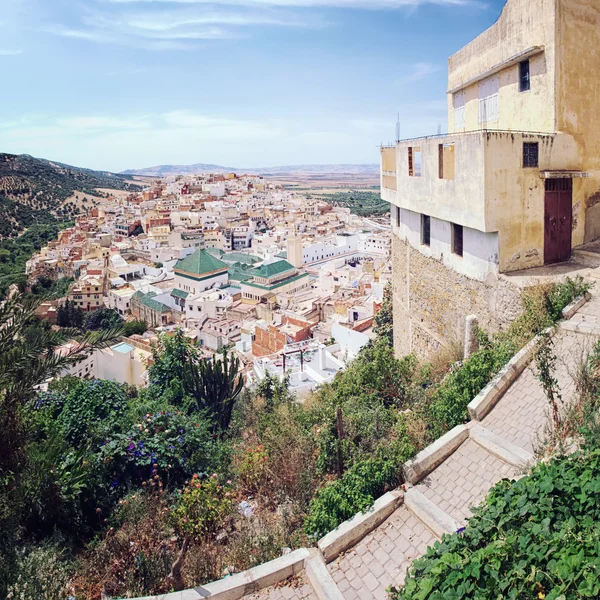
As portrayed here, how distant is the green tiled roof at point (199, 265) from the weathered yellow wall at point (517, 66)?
3430cm

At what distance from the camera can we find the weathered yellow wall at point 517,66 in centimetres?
645

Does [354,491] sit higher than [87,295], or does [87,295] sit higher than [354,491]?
[354,491]

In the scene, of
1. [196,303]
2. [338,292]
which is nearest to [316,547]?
[338,292]

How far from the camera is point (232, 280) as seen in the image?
4284cm

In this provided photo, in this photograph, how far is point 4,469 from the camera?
370cm

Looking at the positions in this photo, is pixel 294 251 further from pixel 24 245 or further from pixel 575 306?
pixel 575 306

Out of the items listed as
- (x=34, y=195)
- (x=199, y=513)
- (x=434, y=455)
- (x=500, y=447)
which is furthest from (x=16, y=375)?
(x=34, y=195)

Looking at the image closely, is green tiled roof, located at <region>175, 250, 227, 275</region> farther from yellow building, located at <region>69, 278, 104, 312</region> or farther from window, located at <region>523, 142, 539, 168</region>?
window, located at <region>523, 142, 539, 168</region>

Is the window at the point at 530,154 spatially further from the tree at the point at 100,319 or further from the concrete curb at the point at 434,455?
the tree at the point at 100,319

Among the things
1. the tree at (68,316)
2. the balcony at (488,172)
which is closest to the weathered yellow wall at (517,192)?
the balcony at (488,172)

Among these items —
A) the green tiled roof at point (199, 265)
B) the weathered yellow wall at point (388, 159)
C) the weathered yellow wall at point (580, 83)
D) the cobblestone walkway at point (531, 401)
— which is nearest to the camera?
the cobblestone walkway at point (531, 401)

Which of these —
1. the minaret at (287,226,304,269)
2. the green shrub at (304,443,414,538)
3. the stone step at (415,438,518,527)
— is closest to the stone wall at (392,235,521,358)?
the stone step at (415,438,518,527)

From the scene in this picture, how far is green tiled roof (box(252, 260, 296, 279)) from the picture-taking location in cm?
3834

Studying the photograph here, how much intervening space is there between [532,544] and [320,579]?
1530 mm
